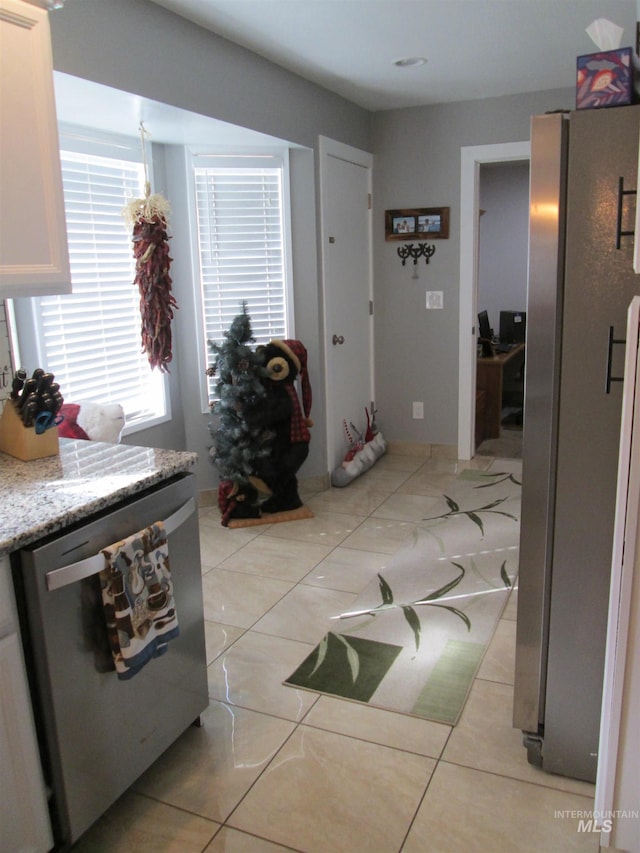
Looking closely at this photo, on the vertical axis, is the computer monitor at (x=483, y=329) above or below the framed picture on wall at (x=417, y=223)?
below

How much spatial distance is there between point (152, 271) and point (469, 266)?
7.92 feet

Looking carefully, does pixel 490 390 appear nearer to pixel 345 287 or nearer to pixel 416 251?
pixel 416 251

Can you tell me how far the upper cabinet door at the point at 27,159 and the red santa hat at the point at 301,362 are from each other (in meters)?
1.93

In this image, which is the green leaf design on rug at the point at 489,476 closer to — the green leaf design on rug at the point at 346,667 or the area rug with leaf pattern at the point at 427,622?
the area rug with leaf pattern at the point at 427,622

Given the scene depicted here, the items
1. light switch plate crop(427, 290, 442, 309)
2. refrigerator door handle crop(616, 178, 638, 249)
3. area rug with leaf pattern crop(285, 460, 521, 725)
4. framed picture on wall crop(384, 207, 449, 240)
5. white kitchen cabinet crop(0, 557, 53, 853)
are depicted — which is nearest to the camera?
white kitchen cabinet crop(0, 557, 53, 853)

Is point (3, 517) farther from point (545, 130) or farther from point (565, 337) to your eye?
point (545, 130)

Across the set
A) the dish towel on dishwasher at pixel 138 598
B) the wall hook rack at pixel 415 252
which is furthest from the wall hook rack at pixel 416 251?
the dish towel on dishwasher at pixel 138 598

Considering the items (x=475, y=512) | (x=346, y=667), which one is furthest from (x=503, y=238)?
(x=346, y=667)

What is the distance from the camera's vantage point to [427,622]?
2822mm

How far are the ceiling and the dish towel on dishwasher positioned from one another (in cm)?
224

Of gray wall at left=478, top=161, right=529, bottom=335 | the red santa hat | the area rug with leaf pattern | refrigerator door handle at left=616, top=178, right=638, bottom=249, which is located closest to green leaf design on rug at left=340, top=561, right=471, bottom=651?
the area rug with leaf pattern

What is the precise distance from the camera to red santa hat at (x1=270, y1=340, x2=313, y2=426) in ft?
12.8

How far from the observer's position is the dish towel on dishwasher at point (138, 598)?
168 cm

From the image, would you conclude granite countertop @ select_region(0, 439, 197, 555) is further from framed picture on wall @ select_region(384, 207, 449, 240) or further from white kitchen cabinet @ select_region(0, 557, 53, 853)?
framed picture on wall @ select_region(384, 207, 449, 240)
